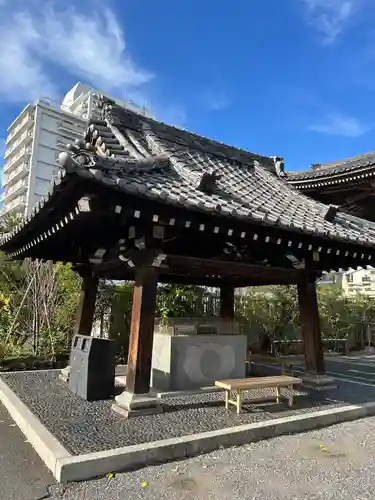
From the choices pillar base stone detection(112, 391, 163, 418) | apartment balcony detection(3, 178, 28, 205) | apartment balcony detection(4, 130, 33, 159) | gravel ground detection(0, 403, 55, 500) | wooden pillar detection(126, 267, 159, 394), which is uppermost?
apartment balcony detection(4, 130, 33, 159)

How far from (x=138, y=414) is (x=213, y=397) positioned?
1.49 metres

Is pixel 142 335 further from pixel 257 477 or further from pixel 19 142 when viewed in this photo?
pixel 19 142

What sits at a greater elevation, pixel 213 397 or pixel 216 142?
pixel 216 142

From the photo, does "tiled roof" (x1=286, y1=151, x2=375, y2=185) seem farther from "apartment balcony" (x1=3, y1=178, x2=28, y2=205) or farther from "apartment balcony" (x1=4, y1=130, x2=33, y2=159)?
"apartment balcony" (x1=4, y1=130, x2=33, y2=159)

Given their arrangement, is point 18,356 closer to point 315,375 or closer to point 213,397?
point 213,397

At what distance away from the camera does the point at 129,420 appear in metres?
4.32

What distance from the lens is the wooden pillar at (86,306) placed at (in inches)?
261

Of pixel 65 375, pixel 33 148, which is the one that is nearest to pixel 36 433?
pixel 65 375

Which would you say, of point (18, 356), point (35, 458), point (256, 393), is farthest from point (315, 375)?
point (18, 356)

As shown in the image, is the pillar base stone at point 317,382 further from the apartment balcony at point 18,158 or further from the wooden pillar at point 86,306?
the apartment balcony at point 18,158

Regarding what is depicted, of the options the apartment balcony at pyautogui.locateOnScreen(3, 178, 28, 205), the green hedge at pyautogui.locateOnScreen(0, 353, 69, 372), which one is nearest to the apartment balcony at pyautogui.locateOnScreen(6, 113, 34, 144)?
the apartment balcony at pyautogui.locateOnScreen(3, 178, 28, 205)

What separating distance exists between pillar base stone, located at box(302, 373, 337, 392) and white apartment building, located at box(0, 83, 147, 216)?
37.1 meters

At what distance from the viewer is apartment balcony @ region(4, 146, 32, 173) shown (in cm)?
4284

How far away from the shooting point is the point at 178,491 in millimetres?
2941
